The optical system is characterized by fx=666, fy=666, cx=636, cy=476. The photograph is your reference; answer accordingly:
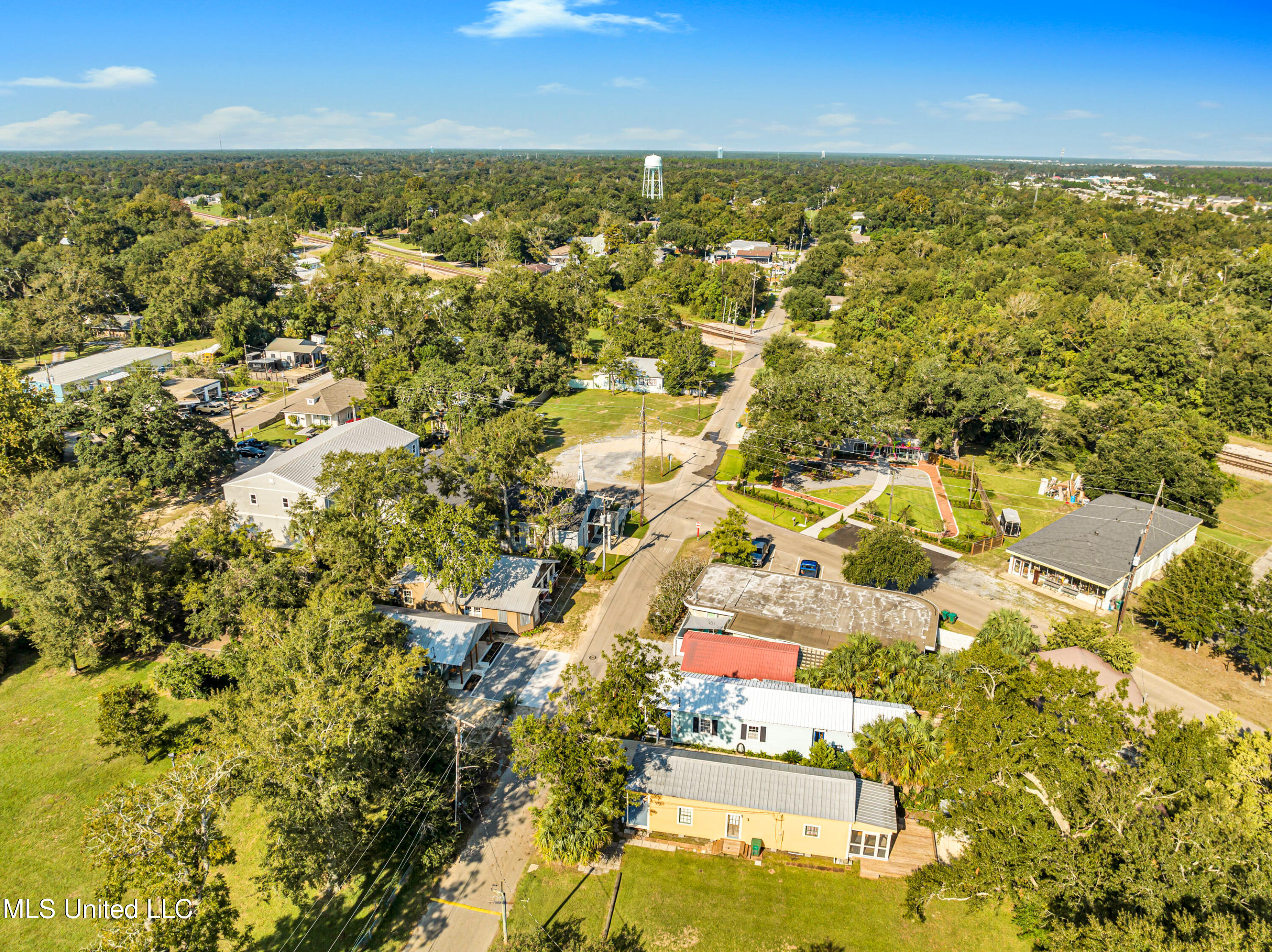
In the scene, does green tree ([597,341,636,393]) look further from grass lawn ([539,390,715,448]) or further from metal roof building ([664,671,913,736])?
metal roof building ([664,671,913,736])

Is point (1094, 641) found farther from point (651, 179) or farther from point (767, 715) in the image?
point (651, 179)

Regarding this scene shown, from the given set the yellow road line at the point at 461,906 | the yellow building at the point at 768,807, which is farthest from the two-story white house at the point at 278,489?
the yellow building at the point at 768,807

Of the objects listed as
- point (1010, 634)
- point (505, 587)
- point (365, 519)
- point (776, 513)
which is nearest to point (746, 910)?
point (1010, 634)

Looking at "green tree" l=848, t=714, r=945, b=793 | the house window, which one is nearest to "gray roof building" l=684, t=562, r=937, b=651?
"green tree" l=848, t=714, r=945, b=793

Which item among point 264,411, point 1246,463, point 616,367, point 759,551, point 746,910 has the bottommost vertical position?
point 746,910

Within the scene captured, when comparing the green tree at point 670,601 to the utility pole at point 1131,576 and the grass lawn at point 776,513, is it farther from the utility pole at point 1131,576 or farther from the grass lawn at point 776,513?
the utility pole at point 1131,576
